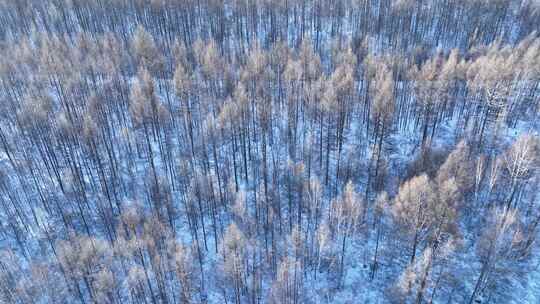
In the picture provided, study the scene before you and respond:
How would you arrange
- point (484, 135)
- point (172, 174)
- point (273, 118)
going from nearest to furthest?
point (172, 174) → point (484, 135) → point (273, 118)

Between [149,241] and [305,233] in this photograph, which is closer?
[149,241]

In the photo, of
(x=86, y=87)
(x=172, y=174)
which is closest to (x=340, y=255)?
(x=172, y=174)

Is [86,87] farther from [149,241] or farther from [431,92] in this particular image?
[431,92]

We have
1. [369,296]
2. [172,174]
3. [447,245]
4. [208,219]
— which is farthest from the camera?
[172,174]

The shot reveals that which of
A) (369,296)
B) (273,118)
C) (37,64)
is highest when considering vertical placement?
(37,64)

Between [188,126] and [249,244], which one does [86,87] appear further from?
[249,244]

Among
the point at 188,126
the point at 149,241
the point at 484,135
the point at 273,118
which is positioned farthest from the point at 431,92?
the point at 149,241

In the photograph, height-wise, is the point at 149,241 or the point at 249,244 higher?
the point at 149,241
